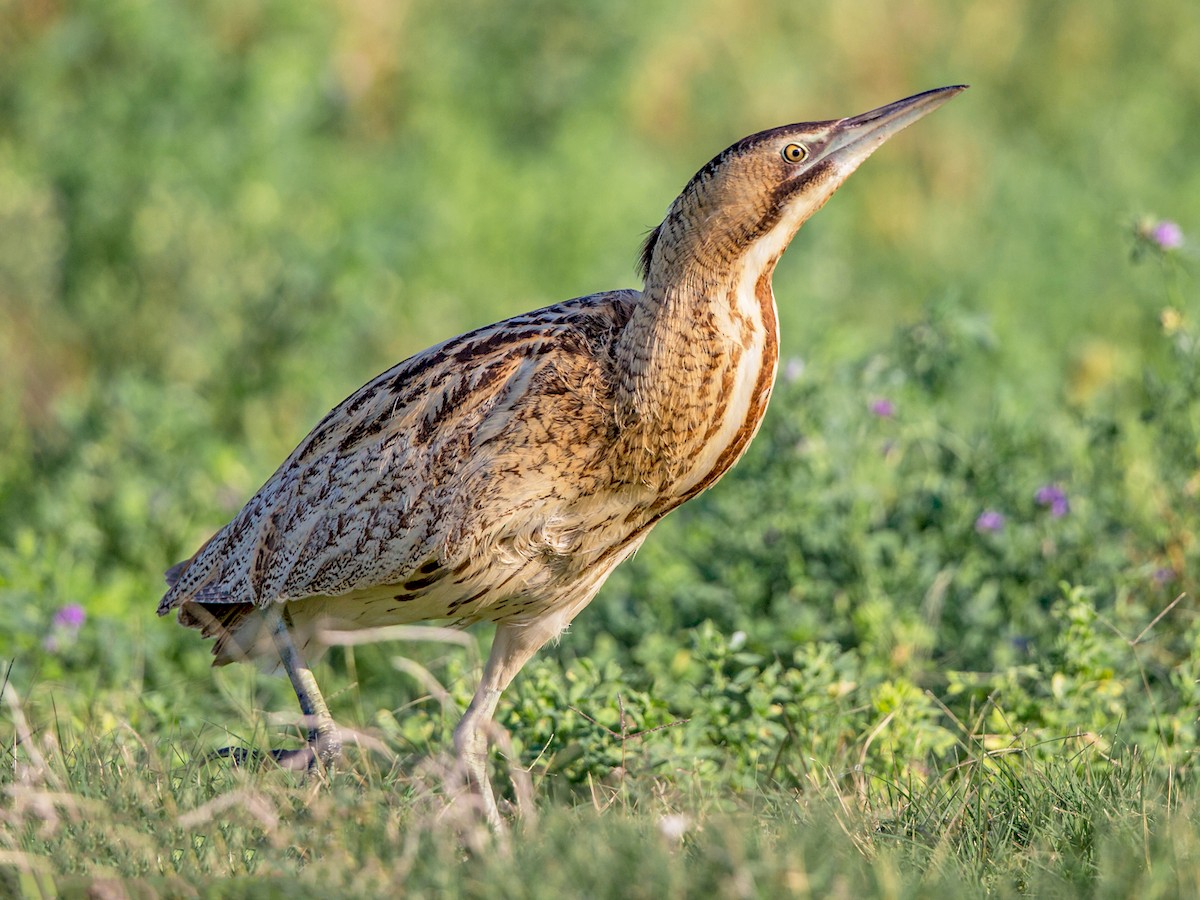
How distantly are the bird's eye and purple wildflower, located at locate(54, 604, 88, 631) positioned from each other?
247cm

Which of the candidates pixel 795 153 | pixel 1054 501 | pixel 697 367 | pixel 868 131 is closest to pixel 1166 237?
pixel 1054 501

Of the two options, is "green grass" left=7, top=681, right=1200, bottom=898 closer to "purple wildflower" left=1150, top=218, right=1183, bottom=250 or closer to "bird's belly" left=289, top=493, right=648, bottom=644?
"bird's belly" left=289, top=493, right=648, bottom=644

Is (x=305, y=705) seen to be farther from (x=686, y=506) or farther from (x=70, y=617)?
(x=686, y=506)

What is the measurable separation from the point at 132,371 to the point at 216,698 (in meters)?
2.55

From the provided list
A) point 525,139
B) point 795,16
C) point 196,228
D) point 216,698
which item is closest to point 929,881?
point 216,698

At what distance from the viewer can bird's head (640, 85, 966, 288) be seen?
3.46 metres

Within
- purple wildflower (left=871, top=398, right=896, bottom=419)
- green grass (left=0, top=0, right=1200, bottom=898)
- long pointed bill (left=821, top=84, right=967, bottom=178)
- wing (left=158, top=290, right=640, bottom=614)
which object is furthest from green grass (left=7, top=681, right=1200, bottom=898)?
purple wildflower (left=871, top=398, right=896, bottom=419)

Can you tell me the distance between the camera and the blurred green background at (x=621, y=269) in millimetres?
4844

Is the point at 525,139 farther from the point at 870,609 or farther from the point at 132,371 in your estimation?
the point at 870,609

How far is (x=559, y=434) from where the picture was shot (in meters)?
3.55

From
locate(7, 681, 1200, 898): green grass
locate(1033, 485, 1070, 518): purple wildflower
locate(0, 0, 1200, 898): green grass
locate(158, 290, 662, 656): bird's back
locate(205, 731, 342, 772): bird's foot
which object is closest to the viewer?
locate(7, 681, 1200, 898): green grass

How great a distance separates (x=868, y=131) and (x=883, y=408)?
1.49 m

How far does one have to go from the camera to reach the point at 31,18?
8.95m

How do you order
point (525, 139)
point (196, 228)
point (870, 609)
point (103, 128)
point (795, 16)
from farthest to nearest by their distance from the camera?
point (795, 16) < point (525, 139) < point (103, 128) < point (196, 228) < point (870, 609)
